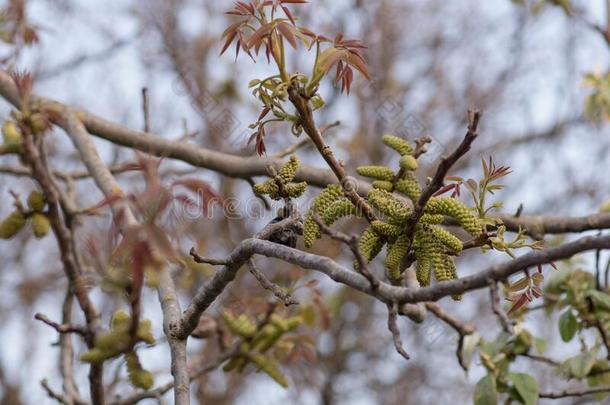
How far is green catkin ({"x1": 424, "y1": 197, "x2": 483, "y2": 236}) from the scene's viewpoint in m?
1.77

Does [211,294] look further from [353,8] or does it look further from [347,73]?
[353,8]

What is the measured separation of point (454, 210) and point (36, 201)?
1.73 metres

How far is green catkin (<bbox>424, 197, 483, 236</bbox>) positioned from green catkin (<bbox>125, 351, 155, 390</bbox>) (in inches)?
35.6

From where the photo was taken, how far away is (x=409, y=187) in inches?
77.9

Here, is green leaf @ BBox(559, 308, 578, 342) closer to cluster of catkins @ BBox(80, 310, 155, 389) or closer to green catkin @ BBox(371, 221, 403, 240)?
green catkin @ BBox(371, 221, 403, 240)

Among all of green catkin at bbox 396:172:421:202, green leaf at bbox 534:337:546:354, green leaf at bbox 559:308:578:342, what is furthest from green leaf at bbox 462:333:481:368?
green catkin at bbox 396:172:421:202

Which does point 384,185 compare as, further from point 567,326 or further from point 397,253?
point 567,326

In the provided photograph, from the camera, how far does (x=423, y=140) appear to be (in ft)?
6.68

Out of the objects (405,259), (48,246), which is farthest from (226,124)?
(48,246)

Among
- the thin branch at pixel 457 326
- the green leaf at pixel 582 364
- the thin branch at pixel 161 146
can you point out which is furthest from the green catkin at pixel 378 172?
the green leaf at pixel 582 364

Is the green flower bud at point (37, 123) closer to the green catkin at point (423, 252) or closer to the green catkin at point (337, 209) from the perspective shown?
the green catkin at point (337, 209)

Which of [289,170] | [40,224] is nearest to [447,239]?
[289,170]

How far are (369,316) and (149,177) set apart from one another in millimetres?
6649

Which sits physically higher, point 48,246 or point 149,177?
point 48,246
